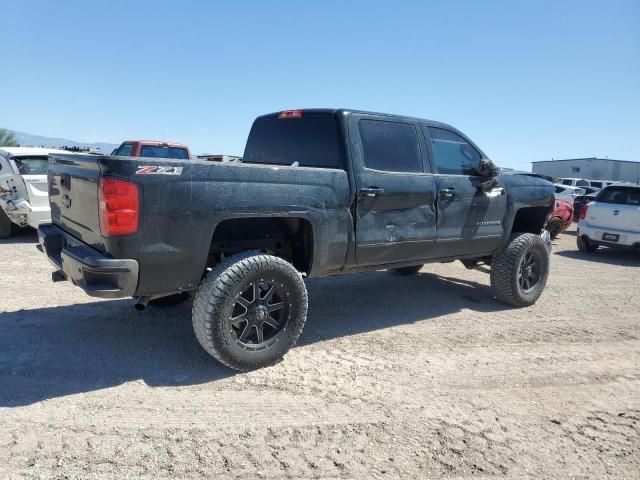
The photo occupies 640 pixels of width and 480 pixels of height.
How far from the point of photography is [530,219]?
615cm

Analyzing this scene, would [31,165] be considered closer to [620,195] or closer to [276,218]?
[276,218]

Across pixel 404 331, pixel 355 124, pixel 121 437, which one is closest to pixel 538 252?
pixel 404 331

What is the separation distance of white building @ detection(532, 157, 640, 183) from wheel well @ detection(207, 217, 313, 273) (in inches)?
2123

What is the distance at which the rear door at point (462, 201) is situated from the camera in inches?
190

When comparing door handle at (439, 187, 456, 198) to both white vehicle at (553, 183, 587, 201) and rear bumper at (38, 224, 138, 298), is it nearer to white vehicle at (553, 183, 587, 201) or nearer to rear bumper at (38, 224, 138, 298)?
rear bumper at (38, 224, 138, 298)

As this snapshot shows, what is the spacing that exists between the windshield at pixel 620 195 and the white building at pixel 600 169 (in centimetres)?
4516

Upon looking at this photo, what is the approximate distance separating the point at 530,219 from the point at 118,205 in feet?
16.5

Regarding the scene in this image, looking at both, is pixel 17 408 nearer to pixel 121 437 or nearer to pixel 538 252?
pixel 121 437

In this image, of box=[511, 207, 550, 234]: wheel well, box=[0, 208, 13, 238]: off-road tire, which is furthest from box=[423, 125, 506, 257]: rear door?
box=[0, 208, 13, 238]: off-road tire

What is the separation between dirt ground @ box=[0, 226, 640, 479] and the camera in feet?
8.63

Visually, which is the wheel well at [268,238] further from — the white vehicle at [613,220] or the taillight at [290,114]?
the white vehicle at [613,220]

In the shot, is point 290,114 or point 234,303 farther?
point 290,114

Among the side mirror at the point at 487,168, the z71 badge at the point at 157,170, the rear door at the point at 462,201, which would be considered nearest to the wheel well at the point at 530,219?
the rear door at the point at 462,201

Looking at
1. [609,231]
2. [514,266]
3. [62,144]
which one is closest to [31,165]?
[514,266]
